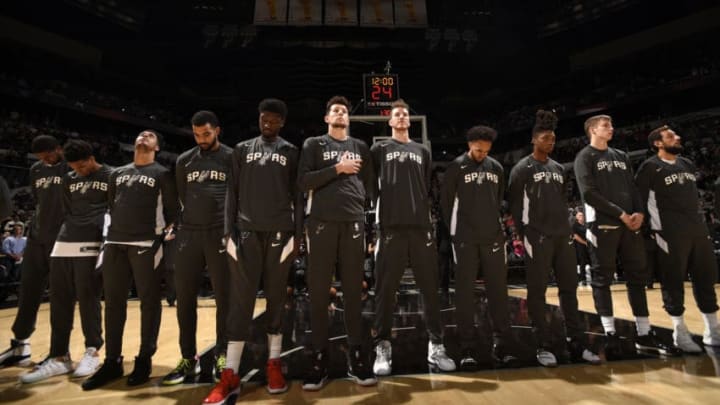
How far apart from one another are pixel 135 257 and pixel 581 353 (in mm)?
3565

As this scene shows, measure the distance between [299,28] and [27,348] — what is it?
1536 centimetres

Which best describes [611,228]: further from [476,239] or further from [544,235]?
[476,239]

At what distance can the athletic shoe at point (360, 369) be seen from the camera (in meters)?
2.55

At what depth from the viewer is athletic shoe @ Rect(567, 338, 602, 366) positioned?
2.88 m

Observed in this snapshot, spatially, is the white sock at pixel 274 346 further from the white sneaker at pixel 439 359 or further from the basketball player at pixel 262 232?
the white sneaker at pixel 439 359

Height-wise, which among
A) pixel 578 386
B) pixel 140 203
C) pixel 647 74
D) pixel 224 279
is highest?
pixel 647 74

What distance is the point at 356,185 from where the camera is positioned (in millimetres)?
2879

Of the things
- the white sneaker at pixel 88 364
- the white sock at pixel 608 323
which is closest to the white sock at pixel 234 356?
the white sneaker at pixel 88 364

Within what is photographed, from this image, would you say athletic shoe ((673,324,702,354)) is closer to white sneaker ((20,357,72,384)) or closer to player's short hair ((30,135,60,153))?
white sneaker ((20,357,72,384))

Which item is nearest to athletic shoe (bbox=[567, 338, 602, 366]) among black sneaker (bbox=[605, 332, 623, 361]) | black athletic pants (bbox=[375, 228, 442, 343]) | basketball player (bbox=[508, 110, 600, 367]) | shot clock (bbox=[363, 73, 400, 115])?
basketball player (bbox=[508, 110, 600, 367])

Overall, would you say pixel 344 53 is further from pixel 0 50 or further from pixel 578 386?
pixel 578 386

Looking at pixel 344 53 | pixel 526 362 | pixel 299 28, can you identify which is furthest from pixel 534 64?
pixel 526 362

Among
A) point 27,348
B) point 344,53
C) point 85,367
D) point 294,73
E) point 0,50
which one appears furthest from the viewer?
point 294,73

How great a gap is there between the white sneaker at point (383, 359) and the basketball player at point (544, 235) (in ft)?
3.81
